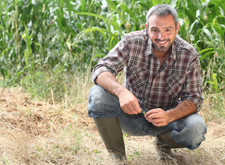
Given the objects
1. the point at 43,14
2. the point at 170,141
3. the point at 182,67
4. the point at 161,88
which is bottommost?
the point at 170,141

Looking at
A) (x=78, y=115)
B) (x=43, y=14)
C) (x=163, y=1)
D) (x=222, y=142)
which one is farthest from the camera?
(x=43, y=14)

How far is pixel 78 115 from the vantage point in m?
2.62

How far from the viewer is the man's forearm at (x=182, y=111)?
4.98 feet

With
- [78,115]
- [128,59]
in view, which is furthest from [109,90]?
[78,115]

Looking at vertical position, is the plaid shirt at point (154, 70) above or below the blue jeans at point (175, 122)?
above

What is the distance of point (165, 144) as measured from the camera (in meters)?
1.67

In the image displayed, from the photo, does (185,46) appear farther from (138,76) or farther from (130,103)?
(130,103)

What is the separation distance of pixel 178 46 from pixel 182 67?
0.15 meters

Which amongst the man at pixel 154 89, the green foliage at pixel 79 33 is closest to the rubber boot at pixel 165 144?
the man at pixel 154 89

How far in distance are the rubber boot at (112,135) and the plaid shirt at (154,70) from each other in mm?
295

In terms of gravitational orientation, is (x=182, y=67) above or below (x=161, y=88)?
above

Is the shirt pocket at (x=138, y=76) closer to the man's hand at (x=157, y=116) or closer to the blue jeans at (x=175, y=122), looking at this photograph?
the blue jeans at (x=175, y=122)

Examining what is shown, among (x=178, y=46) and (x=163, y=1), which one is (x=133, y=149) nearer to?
(x=178, y=46)

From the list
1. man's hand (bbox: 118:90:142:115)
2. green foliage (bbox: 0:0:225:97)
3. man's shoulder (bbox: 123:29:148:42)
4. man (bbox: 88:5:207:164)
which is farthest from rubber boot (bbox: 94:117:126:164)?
green foliage (bbox: 0:0:225:97)
